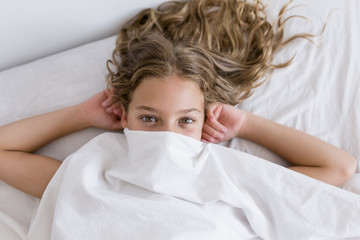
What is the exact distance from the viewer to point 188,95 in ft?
3.10

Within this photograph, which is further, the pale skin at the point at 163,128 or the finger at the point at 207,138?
the finger at the point at 207,138

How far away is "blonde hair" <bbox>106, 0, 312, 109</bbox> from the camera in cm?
102

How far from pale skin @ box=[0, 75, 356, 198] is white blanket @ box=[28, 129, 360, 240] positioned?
0.20 feet

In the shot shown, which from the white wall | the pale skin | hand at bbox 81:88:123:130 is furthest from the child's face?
the white wall

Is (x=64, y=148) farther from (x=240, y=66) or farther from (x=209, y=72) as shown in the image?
(x=240, y=66)

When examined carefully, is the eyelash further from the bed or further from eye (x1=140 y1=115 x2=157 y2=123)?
the bed

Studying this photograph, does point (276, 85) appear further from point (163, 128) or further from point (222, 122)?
point (163, 128)

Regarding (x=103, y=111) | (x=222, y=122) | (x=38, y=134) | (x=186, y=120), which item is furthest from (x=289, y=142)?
(x=38, y=134)

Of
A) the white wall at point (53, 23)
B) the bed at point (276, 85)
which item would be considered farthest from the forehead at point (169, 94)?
the white wall at point (53, 23)

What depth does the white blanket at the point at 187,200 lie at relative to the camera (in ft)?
2.80

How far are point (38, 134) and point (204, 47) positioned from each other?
569mm

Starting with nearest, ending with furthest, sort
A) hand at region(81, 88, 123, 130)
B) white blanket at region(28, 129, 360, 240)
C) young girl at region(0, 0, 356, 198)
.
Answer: white blanket at region(28, 129, 360, 240) → young girl at region(0, 0, 356, 198) → hand at region(81, 88, 123, 130)

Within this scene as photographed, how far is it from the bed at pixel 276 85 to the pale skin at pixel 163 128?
43mm

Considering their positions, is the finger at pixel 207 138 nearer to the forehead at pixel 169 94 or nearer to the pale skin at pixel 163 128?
the pale skin at pixel 163 128
